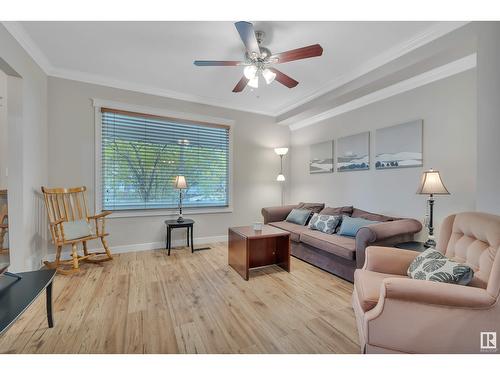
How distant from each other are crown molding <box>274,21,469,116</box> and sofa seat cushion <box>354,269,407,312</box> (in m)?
2.21

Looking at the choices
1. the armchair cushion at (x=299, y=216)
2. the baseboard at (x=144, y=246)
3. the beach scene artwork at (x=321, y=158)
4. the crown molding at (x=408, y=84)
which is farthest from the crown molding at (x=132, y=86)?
the baseboard at (x=144, y=246)

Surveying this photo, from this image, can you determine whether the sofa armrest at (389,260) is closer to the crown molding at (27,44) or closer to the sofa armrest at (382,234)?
the sofa armrest at (382,234)

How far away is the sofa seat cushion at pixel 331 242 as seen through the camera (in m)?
2.47

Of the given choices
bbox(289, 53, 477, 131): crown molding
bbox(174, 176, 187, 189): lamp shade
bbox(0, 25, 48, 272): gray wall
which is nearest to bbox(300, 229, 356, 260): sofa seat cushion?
bbox(174, 176, 187, 189): lamp shade

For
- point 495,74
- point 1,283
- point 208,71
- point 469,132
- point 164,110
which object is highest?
point 208,71

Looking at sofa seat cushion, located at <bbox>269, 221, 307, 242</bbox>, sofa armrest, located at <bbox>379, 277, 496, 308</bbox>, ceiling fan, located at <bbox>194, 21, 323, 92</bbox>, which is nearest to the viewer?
sofa armrest, located at <bbox>379, 277, 496, 308</bbox>

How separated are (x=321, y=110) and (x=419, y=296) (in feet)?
10.5

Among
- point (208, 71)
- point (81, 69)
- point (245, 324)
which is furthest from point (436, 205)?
point (81, 69)

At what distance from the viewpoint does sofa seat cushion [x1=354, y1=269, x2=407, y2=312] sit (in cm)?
142

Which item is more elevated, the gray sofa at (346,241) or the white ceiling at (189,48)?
the white ceiling at (189,48)

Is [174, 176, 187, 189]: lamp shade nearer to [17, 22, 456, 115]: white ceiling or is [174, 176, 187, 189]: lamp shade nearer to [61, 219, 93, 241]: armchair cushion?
[61, 219, 93, 241]: armchair cushion

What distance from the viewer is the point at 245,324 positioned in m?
1.76

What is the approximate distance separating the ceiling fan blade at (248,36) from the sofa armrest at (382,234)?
2071 mm
